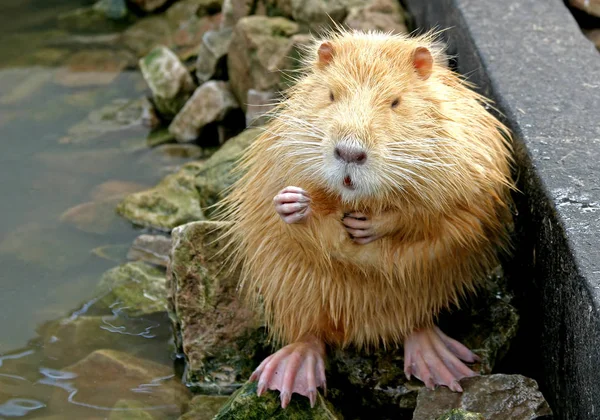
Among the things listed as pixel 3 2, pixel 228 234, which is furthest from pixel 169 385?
pixel 3 2

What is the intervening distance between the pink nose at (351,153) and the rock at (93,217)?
2.68m

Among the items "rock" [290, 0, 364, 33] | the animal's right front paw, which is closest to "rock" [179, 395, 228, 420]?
the animal's right front paw

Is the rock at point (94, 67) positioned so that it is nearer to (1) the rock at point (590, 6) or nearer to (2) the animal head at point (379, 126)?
(1) the rock at point (590, 6)

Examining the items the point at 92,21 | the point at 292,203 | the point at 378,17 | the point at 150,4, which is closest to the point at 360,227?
the point at 292,203

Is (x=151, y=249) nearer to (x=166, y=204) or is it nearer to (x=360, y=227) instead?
(x=166, y=204)

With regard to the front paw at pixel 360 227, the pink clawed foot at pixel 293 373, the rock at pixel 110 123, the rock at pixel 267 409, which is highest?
the front paw at pixel 360 227

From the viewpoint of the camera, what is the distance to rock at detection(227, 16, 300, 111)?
5.62 m

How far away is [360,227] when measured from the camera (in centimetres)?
310

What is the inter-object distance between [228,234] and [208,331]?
0.45m

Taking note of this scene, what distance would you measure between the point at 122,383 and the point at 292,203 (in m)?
1.29

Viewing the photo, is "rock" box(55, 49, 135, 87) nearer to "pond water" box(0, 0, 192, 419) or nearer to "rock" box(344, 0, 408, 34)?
"pond water" box(0, 0, 192, 419)

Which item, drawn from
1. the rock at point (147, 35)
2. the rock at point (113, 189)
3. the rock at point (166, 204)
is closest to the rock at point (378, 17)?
the rock at point (166, 204)

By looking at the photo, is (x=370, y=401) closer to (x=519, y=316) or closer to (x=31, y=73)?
(x=519, y=316)

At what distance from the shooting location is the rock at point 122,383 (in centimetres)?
371
